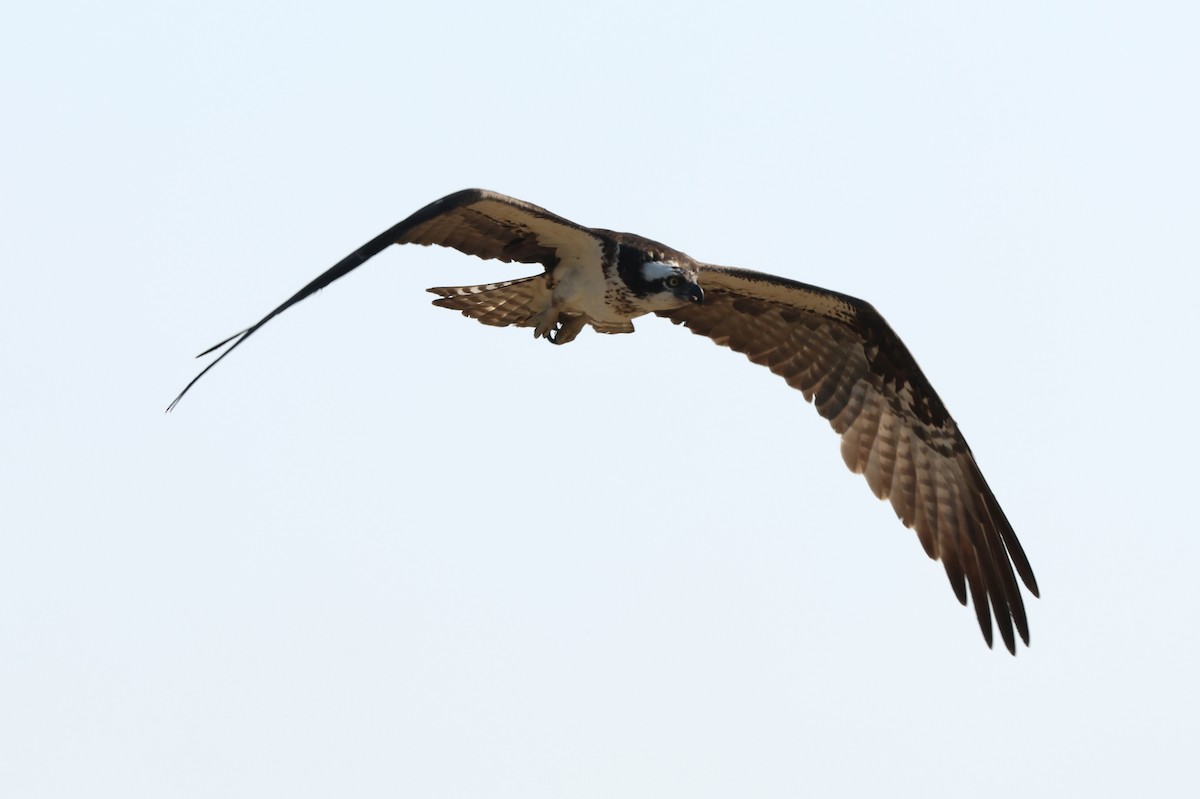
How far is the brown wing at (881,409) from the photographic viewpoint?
12812 mm

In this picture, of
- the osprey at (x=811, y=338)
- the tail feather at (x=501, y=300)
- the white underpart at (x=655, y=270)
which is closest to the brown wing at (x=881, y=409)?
the osprey at (x=811, y=338)

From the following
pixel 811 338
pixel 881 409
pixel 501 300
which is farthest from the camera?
pixel 881 409

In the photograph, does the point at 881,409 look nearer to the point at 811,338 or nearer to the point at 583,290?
the point at 811,338

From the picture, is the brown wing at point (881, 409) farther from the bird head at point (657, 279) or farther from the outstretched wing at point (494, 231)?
the outstretched wing at point (494, 231)

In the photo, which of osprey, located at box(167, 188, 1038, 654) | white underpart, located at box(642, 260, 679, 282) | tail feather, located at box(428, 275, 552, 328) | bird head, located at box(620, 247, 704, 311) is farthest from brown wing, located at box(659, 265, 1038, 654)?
tail feather, located at box(428, 275, 552, 328)

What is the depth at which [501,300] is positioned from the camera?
12.0 metres

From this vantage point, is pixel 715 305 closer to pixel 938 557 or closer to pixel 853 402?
pixel 853 402

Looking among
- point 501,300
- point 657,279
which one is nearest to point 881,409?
point 657,279

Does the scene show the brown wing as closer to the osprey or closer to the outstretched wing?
the osprey

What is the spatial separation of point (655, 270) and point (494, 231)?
1094mm

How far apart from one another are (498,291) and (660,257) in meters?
1.15

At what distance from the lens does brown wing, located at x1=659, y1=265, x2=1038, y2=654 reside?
12812 mm

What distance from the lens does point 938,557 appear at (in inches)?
510

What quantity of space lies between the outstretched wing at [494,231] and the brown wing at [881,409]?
1.45m
